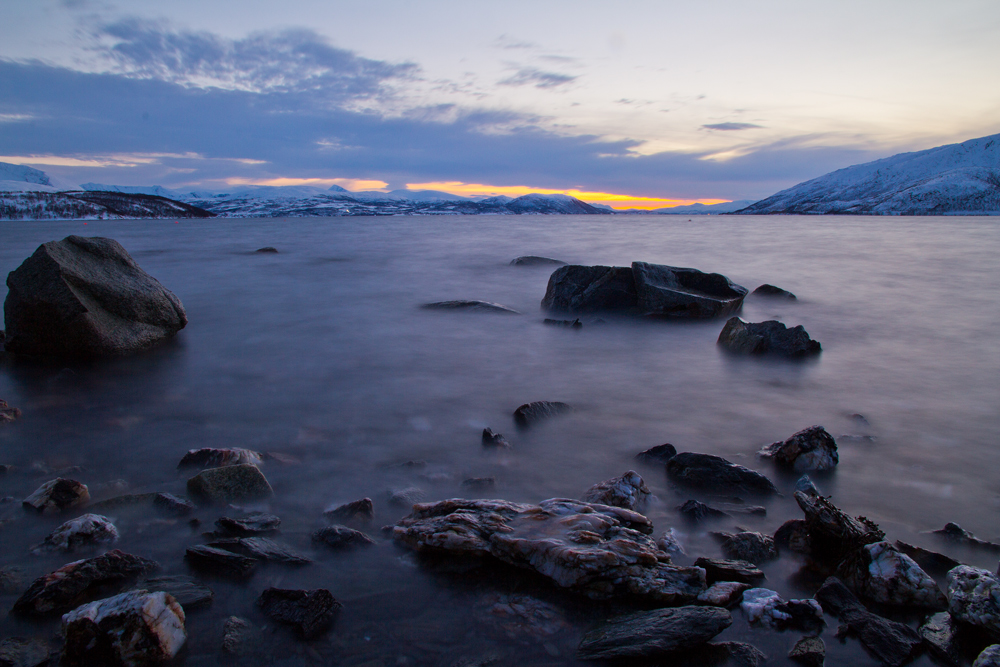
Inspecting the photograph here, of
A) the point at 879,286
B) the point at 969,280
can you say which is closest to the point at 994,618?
the point at 879,286

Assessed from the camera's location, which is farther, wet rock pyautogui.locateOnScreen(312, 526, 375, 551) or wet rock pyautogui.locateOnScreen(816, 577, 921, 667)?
wet rock pyautogui.locateOnScreen(312, 526, 375, 551)

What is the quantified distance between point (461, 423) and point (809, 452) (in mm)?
2935

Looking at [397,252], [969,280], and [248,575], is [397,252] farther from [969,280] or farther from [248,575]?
[248,575]

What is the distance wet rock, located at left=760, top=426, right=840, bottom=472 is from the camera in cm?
401

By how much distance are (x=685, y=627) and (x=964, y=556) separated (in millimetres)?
1988

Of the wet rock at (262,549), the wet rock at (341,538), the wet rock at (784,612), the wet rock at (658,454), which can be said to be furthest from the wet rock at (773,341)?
the wet rock at (262,549)

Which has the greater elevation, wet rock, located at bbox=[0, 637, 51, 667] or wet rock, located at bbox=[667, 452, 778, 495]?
wet rock, located at bbox=[667, 452, 778, 495]

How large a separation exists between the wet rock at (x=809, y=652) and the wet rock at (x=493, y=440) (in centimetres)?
247

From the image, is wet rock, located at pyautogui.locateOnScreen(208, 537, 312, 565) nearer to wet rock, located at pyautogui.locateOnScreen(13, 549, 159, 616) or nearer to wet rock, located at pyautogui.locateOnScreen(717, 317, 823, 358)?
wet rock, located at pyautogui.locateOnScreen(13, 549, 159, 616)

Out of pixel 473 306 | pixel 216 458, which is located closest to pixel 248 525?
pixel 216 458

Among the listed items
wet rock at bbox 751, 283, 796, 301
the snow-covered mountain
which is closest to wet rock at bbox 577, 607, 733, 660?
wet rock at bbox 751, 283, 796, 301

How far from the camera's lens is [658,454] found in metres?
4.23

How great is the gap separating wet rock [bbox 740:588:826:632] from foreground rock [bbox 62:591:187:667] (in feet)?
8.73

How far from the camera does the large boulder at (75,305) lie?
6512 millimetres
